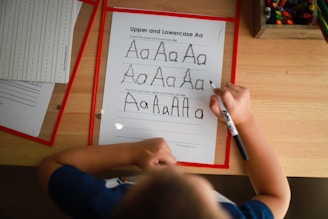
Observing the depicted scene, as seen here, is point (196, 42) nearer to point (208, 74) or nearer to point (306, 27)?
point (208, 74)

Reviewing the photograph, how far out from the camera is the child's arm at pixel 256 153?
66 centimetres

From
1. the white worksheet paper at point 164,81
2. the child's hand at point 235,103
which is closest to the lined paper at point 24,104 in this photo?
the white worksheet paper at point 164,81

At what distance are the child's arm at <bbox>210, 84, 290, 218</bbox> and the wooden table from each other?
28 mm

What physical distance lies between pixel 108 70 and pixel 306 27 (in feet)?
1.43

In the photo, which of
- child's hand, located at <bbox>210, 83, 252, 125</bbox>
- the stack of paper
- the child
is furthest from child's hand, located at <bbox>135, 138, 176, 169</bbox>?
the stack of paper

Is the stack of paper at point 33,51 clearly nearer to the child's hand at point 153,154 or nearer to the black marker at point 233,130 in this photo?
the child's hand at point 153,154

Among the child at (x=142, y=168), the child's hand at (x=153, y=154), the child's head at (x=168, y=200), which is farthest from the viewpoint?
the child's hand at (x=153, y=154)

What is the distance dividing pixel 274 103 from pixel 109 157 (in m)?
0.38

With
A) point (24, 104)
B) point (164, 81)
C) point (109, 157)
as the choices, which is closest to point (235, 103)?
point (164, 81)

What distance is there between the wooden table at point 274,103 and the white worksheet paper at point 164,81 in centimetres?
4

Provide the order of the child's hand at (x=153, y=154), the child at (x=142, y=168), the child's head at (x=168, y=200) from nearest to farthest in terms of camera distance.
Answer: the child's head at (x=168, y=200)
the child at (x=142, y=168)
the child's hand at (x=153, y=154)

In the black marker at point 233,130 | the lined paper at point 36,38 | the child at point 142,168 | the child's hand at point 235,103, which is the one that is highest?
the lined paper at point 36,38

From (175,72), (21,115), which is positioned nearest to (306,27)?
(175,72)

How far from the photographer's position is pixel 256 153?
26.7 inches
